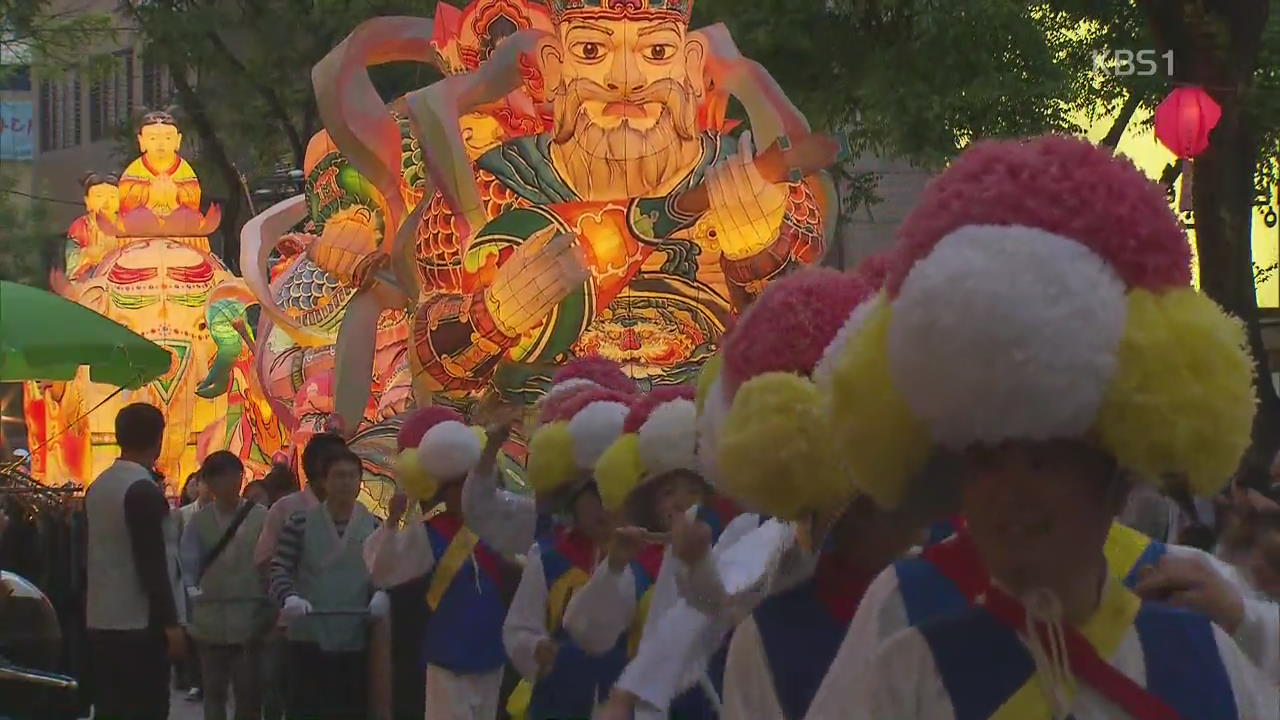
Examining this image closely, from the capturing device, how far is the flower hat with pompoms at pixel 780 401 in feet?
14.6

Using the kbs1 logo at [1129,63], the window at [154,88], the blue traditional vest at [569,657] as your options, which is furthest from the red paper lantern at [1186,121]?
the window at [154,88]

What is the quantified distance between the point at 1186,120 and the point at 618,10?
152 inches

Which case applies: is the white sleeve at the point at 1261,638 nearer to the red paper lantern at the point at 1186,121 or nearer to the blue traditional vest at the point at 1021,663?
the blue traditional vest at the point at 1021,663

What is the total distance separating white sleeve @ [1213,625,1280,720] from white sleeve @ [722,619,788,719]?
138 cm

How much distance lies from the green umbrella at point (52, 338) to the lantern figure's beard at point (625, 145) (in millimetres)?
5151

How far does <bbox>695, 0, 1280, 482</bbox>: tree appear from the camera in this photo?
14.3m

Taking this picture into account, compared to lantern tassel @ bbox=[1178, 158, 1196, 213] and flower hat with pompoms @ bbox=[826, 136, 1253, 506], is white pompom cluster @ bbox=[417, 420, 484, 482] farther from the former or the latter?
lantern tassel @ bbox=[1178, 158, 1196, 213]

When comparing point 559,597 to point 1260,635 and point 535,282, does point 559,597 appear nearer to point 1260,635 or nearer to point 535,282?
point 1260,635

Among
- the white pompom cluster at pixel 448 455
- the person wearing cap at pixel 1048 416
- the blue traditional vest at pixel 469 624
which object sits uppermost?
the person wearing cap at pixel 1048 416

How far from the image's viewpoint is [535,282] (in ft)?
48.9

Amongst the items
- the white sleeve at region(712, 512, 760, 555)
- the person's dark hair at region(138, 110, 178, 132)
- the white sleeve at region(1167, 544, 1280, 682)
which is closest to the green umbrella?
the white sleeve at region(712, 512, 760, 555)

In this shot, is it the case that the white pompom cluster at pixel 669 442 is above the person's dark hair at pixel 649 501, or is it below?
above

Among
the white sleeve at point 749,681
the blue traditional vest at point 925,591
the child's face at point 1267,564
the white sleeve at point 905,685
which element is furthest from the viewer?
the child's face at point 1267,564

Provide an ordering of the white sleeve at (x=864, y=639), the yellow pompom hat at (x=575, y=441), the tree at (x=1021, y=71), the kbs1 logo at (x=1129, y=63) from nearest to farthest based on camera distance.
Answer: the white sleeve at (x=864, y=639)
the yellow pompom hat at (x=575, y=441)
the tree at (x=1021, y=71)
the kbs1 logo at (x=1129, y=63)
